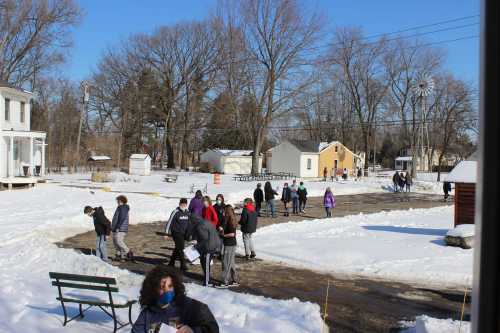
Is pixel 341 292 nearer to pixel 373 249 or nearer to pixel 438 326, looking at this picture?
pixel 438 326

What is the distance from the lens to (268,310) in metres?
8.60

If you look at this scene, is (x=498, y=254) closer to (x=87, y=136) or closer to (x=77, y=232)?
(x=77, y=232)

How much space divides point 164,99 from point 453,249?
6057 centimetres

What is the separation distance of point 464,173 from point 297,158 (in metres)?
41.7

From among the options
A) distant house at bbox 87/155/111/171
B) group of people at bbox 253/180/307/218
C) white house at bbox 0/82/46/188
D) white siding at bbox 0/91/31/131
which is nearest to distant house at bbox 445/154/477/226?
group of people at bbox 253/180/307/218

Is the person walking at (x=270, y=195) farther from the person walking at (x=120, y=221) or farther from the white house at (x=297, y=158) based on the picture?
the white house at (x=297, y=158)

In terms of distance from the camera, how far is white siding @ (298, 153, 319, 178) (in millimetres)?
60841

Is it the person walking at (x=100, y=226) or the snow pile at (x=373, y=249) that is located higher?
the person walking at (x=100, y=226)

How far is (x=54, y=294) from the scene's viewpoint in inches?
393

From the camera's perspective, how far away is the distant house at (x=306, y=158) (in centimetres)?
6104

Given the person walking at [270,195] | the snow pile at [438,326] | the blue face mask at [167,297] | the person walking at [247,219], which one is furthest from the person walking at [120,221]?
the person walking at [270,195]

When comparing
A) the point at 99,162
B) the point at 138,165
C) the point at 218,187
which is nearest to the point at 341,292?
the point at 218,187

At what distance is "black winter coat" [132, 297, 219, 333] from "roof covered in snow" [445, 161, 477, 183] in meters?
15.7

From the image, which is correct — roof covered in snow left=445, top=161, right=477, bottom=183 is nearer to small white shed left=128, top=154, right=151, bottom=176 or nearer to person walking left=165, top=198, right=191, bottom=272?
person walking left=165, top=198, right=191, bottom=272
